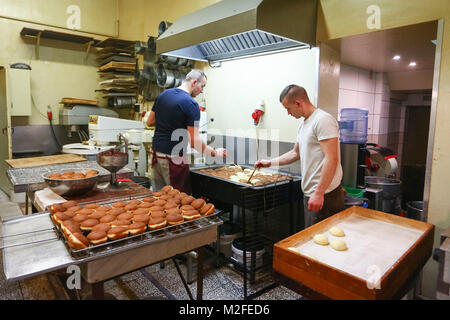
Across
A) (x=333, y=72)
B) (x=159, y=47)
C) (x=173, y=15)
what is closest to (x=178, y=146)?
(x=159, y=47)

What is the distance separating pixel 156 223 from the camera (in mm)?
1472

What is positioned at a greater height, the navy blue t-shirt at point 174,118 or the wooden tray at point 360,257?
the navy blue t-shirt at point 174,118

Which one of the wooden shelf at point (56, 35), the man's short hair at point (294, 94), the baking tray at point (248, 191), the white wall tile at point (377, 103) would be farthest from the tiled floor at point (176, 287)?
the wooden shelf at point (56, 35)

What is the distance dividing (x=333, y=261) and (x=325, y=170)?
773 millimetres

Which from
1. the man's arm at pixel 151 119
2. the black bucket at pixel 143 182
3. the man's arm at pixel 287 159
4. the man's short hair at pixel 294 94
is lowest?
the black bucket at pixel 143 182

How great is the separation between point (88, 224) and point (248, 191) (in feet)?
4.05

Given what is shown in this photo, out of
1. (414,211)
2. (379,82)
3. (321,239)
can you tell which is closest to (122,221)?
(321,239)

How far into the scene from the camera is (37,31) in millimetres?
4461

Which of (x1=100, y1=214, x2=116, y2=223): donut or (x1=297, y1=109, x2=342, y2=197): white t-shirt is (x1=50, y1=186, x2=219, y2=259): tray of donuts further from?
(x1=297, y1=109, x2=342, y2=197): white t-shirt

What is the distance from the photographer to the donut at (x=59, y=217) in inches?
57.4

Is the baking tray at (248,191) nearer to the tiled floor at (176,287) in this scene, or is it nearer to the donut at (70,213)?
the tiled floor at (176,287)

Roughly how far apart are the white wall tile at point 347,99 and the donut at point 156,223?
2.81 metres

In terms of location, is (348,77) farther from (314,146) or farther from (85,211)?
(85,211)

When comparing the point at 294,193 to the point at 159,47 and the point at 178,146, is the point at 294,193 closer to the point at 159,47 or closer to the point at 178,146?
the point at 178,146
